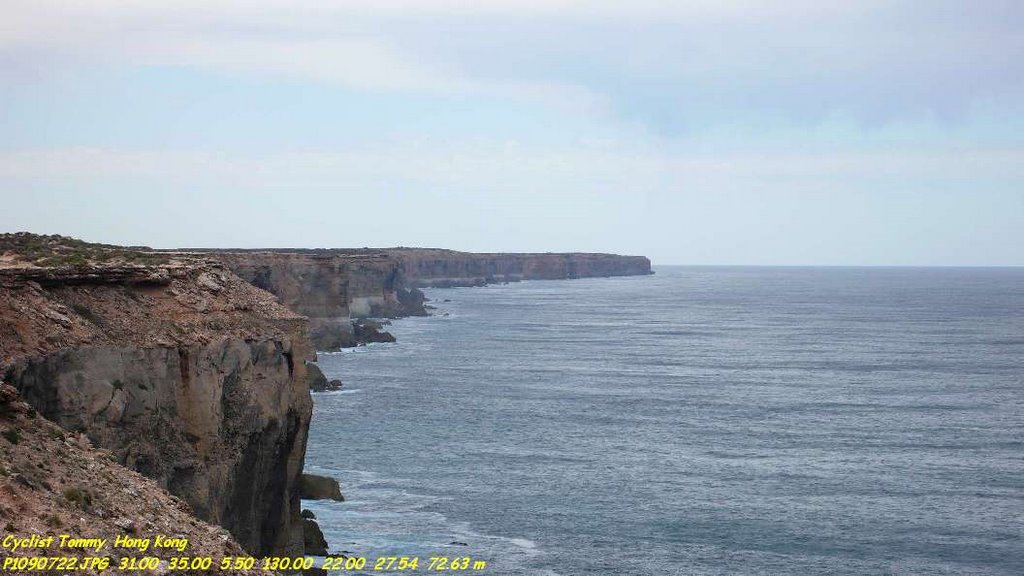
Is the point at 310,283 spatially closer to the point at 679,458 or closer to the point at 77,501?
the point at 679,458

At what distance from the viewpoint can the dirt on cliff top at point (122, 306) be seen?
25.2 metres

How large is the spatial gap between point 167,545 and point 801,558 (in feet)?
79.7

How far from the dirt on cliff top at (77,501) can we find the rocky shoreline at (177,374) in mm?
1393

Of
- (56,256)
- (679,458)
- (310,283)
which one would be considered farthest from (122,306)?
(310,283)

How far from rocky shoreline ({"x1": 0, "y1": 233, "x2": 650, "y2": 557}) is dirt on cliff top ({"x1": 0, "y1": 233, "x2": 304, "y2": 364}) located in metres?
0.04

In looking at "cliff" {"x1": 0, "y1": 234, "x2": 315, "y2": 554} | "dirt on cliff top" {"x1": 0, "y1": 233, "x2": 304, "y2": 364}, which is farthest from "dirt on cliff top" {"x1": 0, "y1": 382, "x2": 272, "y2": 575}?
"dirt on cliff top" {"x1": 0, "y1": 233, "x2": 304, "y2": 364}

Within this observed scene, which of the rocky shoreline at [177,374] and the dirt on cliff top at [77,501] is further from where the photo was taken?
the rocky shoreline at [177,374]

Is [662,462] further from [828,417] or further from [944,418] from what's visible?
[944,418]

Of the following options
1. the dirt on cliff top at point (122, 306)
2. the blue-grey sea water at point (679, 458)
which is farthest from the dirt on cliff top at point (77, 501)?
the blue-grey sea water at point (679, 458)

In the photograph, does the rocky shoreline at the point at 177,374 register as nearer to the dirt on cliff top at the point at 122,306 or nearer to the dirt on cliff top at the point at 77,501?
the dirt on cliff top at the point at 122,306

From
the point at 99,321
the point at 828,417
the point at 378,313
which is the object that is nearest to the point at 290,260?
the point at 378,313

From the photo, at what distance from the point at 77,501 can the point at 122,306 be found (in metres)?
11.4

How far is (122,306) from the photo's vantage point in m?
27.9

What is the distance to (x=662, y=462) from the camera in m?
49.9
